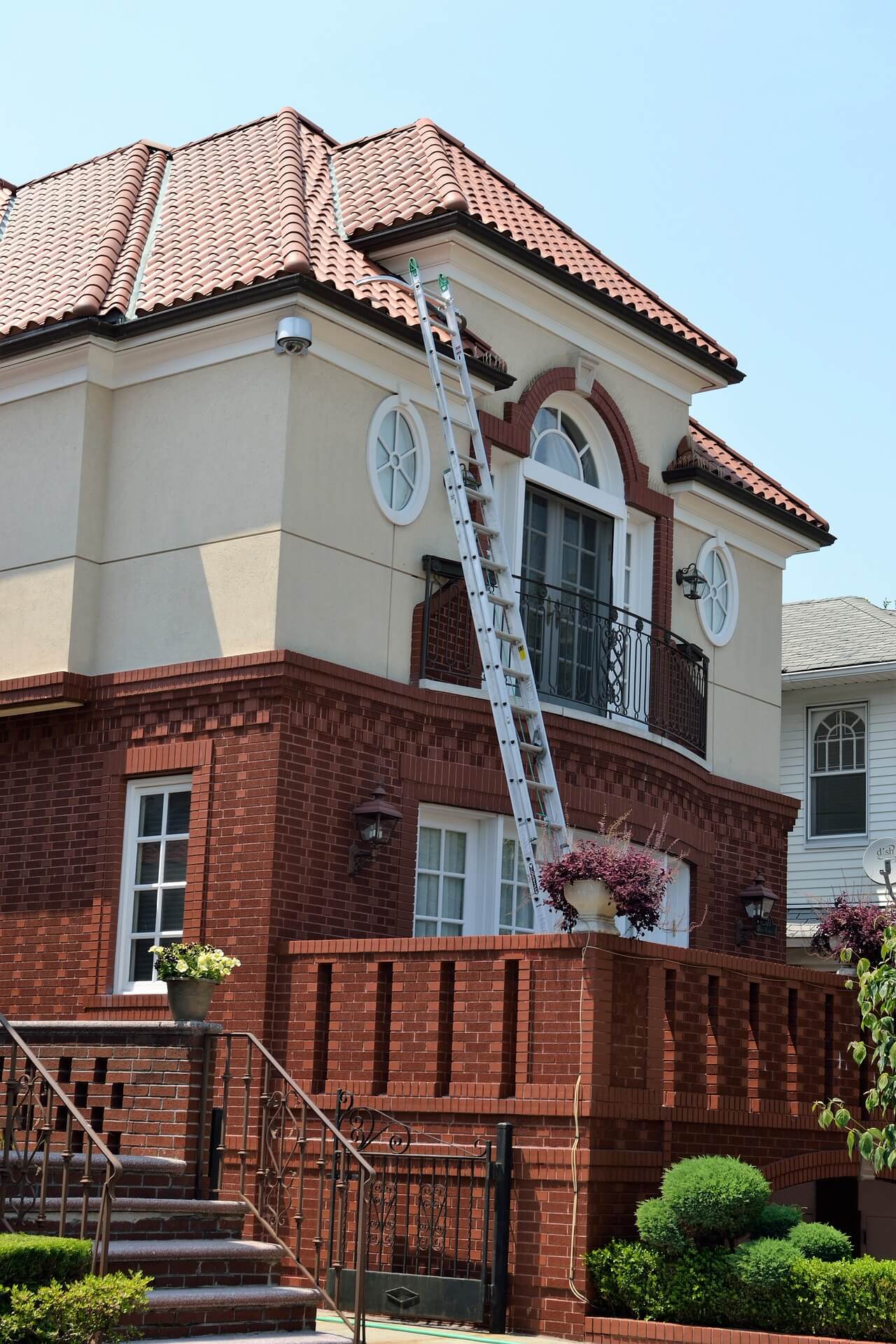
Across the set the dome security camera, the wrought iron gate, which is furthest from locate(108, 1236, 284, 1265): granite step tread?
the dome security camera

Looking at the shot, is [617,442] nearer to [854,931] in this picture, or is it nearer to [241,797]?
[854,931]

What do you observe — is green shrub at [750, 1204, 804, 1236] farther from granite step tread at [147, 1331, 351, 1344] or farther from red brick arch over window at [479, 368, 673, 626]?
red brick arch over window at [479, 368, 673, 626]

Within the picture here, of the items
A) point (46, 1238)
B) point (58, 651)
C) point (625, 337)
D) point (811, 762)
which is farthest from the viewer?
point (811, 762)

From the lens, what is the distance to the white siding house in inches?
1057

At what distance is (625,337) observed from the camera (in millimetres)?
18703

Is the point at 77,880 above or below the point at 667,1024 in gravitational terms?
above

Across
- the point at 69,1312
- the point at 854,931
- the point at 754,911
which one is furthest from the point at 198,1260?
the point at 754,911

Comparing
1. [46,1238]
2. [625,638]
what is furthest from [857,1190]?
[46,1238]

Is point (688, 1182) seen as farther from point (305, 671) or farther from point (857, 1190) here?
point (857, 1190)

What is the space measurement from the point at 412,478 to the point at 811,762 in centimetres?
1348

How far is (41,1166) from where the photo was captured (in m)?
11.1

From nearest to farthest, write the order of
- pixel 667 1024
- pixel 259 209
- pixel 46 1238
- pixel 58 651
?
pixel 46 1238, pixel 667 1024, pixel 58 651, pixel 259 209

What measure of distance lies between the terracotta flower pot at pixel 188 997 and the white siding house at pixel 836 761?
48.8ft

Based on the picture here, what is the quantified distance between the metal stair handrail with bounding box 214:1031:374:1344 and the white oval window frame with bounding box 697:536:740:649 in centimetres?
809
